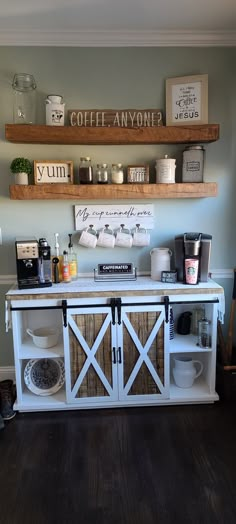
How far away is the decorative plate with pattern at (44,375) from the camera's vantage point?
104 inches

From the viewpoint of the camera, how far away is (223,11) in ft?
7.49

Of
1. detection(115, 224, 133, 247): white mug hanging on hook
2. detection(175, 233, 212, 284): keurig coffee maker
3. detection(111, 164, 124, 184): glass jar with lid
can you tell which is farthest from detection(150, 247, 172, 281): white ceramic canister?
detection(111, 164, 124, 184): glass jar with lid

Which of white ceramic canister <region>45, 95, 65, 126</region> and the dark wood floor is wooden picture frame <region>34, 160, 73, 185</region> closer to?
white ceramic canister <region>45, 95, 65, 126</region>

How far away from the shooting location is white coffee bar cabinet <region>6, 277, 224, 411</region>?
2443 millimetres

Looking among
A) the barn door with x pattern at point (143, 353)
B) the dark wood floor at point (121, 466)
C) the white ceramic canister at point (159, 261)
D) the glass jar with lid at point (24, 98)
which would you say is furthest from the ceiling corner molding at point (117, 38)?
the dark wood floor at point (121, 466)

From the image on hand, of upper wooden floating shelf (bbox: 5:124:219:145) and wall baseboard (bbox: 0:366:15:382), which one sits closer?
upper wooden floating shelf (bbox: 5:124:219:145)

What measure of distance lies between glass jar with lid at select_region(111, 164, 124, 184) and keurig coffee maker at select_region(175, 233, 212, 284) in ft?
1.80

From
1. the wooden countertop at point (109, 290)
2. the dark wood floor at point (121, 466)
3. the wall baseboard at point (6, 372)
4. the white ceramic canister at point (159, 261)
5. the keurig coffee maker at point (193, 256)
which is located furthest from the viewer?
the wall baseboard at point (6, 372)

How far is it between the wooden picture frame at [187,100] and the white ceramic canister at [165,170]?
0.28 m

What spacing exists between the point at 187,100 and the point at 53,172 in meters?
1.01

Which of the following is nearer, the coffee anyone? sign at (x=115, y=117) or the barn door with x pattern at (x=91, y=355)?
the barn door with x pattern at (x=91, y=355)

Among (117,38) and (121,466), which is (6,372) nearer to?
(121,466)

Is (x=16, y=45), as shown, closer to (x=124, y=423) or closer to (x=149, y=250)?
(x=149, y=250)

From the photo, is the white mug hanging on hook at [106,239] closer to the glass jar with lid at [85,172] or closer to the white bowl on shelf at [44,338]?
the glass jar with lid at [85,172]
